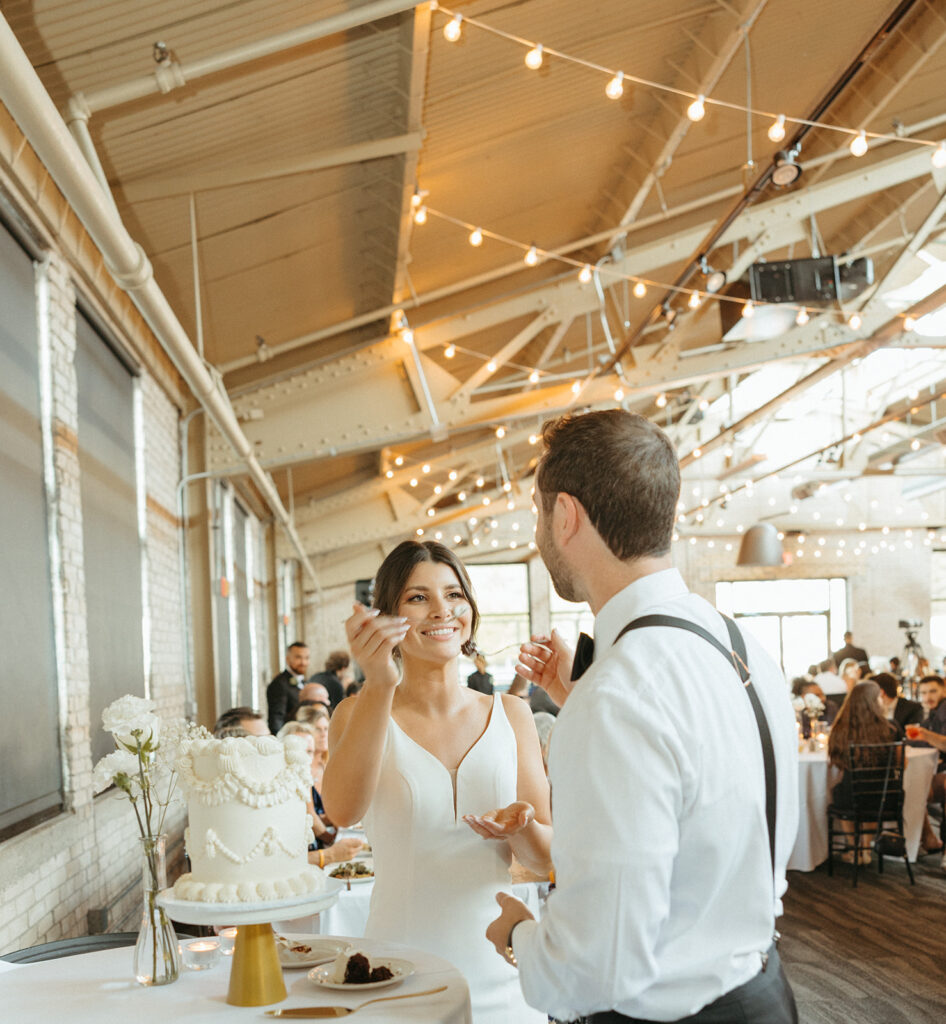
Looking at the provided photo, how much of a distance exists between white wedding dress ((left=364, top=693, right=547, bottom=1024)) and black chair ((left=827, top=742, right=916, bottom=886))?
18.3 ft

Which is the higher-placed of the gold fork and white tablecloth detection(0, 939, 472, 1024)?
the gold fork

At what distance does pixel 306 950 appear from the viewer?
2236mm

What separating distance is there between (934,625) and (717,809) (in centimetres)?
2350

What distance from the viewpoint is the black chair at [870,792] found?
7.36m

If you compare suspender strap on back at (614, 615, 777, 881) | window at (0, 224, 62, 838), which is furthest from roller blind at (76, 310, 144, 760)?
suspender strap on back at (614, 615, 777, 881)

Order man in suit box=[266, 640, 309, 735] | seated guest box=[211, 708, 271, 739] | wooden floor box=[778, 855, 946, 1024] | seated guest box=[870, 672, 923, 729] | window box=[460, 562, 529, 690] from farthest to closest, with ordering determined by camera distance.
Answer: window box=[460, 562, 529, 690]
man in suit box=[266, 640, 309, 735]
seated guest box=[870, 672, 923, 729]
seated guest box=[211, 708, 271, 739]
wooden floor box=[778, 855, 946, 1024]

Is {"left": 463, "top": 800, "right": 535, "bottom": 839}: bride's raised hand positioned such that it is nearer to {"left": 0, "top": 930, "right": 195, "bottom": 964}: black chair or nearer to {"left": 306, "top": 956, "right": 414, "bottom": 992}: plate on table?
{"left": 306, "top": 956, "right": 414, "bottom": 992}: plate on table

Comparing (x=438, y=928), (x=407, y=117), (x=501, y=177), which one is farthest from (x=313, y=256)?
(x=438, y=928)

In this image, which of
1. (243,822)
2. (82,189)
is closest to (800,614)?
(82,189)

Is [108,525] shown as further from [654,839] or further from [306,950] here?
[654,839]

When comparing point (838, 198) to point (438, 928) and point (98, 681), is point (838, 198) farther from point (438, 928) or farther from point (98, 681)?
point (438, 928)

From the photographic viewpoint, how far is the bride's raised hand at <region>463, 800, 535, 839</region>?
2.19 metres

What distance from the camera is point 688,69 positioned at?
6.37 metres

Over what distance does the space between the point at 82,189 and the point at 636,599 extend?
2.46 m
